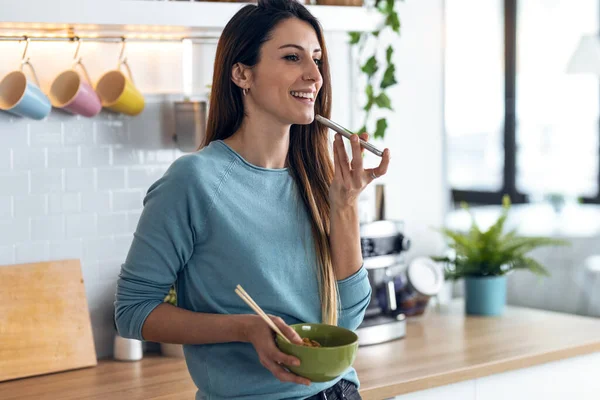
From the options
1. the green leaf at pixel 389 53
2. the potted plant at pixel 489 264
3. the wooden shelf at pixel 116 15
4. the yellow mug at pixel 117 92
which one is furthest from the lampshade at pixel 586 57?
the yellow mug at pixel 117 92

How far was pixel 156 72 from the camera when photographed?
95.7 inches

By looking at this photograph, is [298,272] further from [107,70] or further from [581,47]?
[581,47]

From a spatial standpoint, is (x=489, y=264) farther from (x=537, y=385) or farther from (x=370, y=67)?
(x=370, y=67)

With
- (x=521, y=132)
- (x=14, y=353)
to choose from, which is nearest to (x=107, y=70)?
(x=14, y=353)

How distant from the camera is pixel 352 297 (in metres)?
1.62

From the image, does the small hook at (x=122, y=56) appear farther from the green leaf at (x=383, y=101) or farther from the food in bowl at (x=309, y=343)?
the food in bowl at (x=309, y=343)

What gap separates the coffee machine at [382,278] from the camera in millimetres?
2475

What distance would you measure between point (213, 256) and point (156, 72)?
1095 millimetres

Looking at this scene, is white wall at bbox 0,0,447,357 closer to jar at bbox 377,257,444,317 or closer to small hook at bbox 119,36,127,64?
small hook at bbox 119,36,127,64

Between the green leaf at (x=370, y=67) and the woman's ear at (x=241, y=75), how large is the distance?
4.20 ft

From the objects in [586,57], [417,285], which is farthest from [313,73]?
[586,57]

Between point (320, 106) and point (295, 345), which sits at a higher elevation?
point (320, 106)

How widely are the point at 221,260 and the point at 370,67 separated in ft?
4.87

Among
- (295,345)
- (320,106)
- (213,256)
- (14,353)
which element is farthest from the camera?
(14,353)
